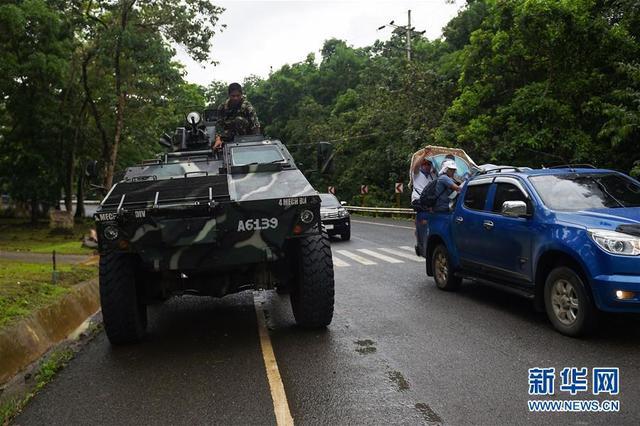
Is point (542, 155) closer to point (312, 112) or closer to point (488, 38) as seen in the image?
point (488, 38)

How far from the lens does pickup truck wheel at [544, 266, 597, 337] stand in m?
5.94

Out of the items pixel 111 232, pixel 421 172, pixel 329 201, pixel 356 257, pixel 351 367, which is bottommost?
pixel 356 257

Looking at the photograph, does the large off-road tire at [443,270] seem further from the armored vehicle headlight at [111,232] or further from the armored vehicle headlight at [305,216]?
the armored vehicle headlight at [111,232]

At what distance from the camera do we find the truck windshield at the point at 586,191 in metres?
6.78

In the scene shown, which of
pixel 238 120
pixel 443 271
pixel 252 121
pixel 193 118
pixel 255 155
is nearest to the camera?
pixel 255 155

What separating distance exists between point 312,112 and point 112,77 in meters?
32.5

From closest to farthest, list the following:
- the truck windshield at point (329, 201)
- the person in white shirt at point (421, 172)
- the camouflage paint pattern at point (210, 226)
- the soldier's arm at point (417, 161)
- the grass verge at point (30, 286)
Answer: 1. the camouflage paint pattern at point (210, 226)
2. the grass verge at point (30, 286)
3. the person in white shirt at point (421, 172)
4. the soldier's arm at point (417, 161)
5. the truck windshield at point (329, 201)

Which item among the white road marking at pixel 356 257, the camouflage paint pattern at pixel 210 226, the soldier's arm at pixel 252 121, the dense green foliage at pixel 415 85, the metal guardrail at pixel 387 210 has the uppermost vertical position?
the dense green foliage at pixel 415 85

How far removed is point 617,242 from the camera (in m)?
5.68

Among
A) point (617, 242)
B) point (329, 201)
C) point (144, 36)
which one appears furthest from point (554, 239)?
point (144, 36)

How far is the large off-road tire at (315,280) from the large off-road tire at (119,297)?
1842 millimetres

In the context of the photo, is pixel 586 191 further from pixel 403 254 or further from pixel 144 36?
pixel 144 36

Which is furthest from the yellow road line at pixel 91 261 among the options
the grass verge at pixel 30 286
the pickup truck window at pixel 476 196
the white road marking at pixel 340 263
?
the pickup truck window at pixel 476 196

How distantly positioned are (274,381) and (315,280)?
1.61 meters
